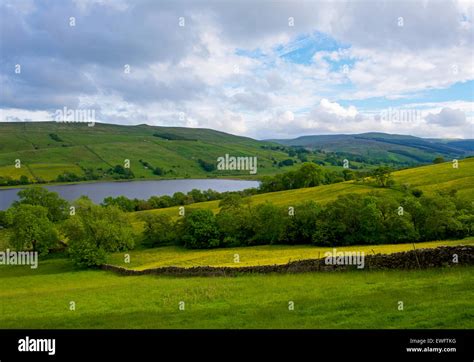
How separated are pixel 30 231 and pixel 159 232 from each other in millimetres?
20094

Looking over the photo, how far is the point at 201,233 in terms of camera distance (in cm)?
6303

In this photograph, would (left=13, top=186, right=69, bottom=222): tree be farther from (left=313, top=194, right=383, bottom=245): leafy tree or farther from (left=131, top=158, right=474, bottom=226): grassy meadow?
(left=313, top=194, right=383, bottom=245): leafy tree

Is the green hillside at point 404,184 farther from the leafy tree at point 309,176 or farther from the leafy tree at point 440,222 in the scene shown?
the leafy tree at point 440,222

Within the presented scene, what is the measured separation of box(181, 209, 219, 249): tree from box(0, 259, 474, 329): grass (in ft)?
107

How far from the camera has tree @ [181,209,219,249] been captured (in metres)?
63.1

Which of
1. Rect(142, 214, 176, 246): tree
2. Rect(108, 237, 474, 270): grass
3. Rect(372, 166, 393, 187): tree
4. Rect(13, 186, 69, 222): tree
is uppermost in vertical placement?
Rect(372, 166, 393, 187): tree

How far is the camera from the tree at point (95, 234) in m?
51.3

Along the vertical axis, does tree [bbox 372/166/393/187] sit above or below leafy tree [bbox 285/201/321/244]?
above

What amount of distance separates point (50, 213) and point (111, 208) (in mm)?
21956
